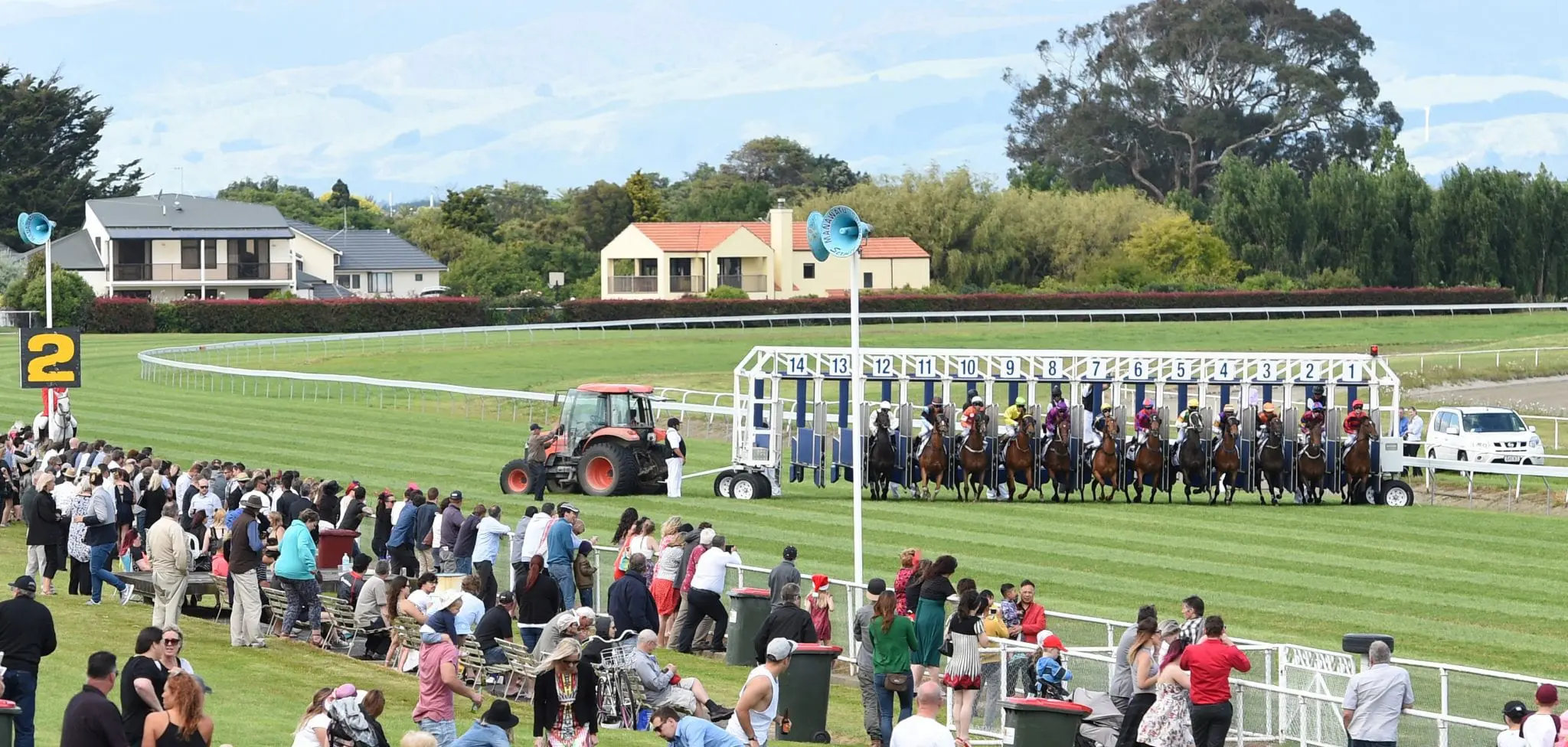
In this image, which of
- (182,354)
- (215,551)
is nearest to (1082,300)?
(182,354)

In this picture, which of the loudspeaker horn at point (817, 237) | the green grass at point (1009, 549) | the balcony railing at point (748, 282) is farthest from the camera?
the balcony railing at point (748, 282)

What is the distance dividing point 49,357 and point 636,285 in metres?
58.6

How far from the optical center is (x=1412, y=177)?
3182 inches

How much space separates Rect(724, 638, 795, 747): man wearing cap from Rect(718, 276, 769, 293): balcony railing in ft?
234

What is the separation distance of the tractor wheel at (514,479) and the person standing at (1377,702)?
15709mm

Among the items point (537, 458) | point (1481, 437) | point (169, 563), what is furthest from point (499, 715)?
point (1481, 437)

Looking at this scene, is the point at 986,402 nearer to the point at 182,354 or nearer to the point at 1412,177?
the point at 182,354

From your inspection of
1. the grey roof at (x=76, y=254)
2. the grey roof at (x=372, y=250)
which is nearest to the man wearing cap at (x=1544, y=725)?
the grey roof at (x=76, y=254)

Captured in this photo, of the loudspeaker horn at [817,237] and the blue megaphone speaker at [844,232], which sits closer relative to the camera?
the blue megaphone speaker at [844,232]

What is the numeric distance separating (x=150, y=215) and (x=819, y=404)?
190 feet

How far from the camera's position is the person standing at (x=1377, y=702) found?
1129cm

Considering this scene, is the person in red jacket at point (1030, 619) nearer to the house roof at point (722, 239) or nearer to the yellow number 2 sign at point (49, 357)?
the yellow number 2 sign at point (49, 357)

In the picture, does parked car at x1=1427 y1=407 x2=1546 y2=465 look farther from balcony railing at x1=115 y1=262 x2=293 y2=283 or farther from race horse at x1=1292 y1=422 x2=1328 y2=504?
balcony railing at x1=115 y1=262 x2=293 y2=283

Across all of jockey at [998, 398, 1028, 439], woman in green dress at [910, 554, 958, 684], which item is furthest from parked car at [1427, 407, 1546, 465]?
woman in green dress at [910, 554, 958, 684]
